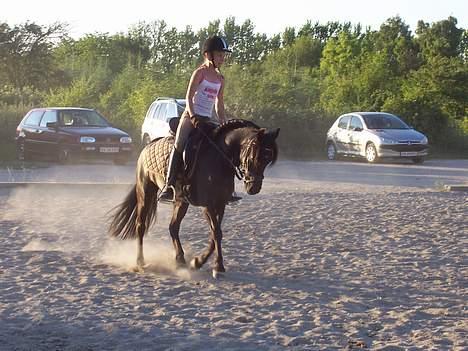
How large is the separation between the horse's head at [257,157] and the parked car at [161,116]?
16.8 metres

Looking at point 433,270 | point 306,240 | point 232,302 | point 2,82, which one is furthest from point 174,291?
point 2,82

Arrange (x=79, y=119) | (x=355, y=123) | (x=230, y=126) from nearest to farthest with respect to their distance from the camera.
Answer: (x=230, y=126) → (x=79, y=119) → (x=355, y=123)

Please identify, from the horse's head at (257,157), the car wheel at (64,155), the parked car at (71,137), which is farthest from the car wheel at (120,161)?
the horse's head at (257,157)

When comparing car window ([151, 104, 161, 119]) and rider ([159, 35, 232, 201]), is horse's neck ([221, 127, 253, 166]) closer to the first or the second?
rider ([159, 35, 232, 201])

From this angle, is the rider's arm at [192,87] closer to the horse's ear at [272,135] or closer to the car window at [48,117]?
the horse's ear at [272,135]

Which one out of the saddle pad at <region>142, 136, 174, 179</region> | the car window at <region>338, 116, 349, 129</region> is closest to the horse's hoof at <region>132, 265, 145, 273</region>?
the saddle pad at <region>142, 136, 174, 179</region>

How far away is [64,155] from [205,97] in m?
17.0

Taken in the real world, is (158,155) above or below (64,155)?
above

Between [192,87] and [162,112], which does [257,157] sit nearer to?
[192,87]

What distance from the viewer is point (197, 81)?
904 centimetres

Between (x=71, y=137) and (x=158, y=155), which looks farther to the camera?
(x=71, y=137)

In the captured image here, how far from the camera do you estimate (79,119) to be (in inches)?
1044

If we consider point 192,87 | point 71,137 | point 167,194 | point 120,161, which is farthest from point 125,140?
point 192,87

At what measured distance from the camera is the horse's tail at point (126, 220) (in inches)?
401
